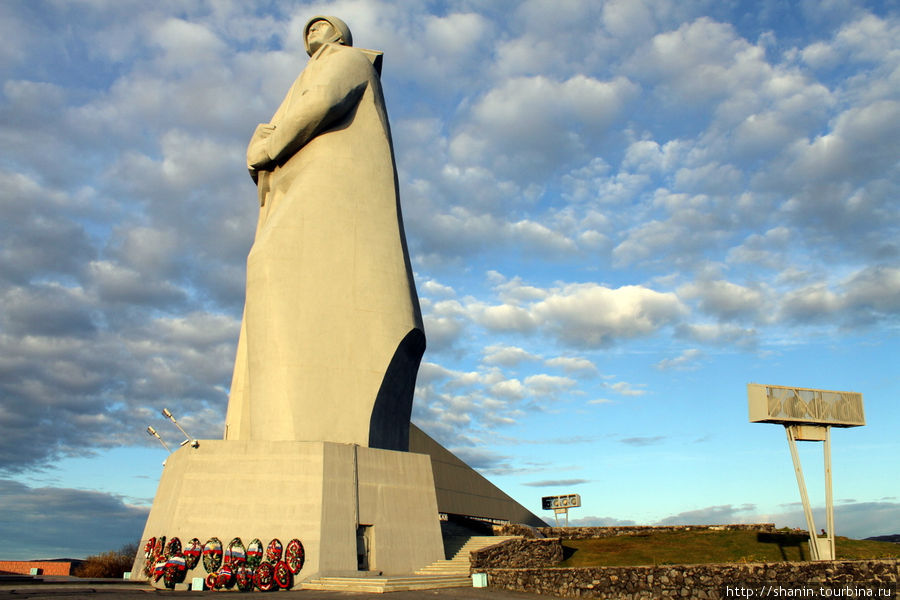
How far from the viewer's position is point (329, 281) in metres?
17.2

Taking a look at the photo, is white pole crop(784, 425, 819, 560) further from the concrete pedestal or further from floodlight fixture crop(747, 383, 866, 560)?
the concrete pedestal

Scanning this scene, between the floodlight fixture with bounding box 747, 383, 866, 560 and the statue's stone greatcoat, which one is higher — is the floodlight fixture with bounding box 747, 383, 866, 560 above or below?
below

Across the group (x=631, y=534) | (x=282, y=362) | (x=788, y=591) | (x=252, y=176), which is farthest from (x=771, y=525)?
(x=252, y=176)

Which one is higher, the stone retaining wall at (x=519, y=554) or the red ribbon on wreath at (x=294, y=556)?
the red ribbon on wreath at (x=294, y=556)

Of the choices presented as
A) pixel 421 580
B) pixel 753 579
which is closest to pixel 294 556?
pixel 421 580

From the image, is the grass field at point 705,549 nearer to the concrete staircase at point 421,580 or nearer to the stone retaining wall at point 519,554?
the stone retaining wall at point 519,554

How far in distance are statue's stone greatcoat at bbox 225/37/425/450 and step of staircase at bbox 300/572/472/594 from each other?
3.41 metres

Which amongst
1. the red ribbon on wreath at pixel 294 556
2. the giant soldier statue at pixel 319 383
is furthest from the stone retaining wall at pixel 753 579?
the red ribbon on wreath at pixel 294 556

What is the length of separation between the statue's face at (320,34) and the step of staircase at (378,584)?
14.8 metres

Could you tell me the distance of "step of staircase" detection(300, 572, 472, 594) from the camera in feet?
42.5

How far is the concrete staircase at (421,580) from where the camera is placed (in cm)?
1308

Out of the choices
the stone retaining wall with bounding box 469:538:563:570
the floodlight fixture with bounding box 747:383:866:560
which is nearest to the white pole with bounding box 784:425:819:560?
the floodlight fixture with bounding box 747:383:866:560

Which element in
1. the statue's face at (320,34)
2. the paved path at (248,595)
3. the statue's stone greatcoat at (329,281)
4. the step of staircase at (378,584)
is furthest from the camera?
the statue's face at (320,34)

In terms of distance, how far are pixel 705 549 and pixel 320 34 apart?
1762cm
